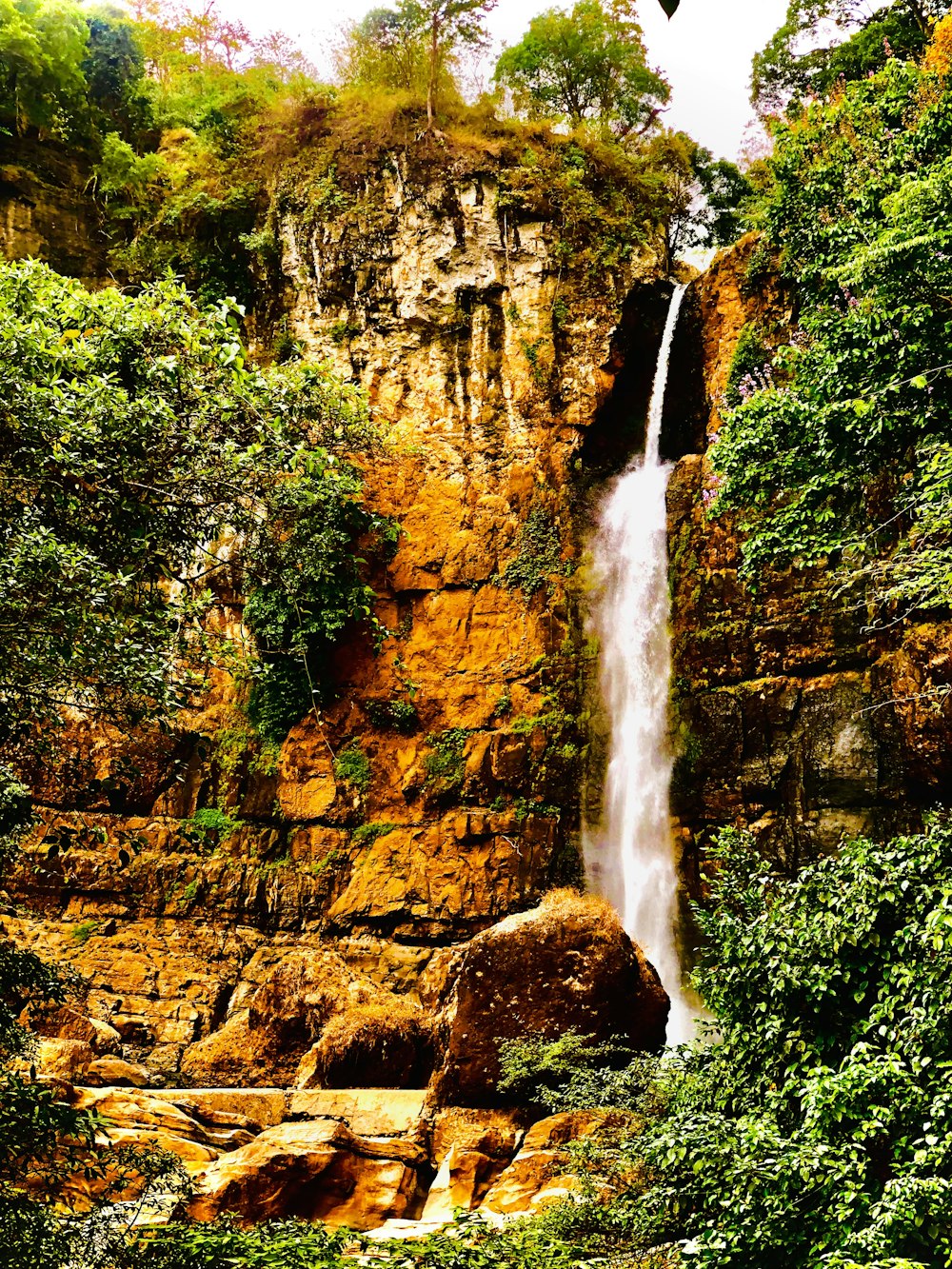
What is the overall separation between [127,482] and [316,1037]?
1030 centimetres

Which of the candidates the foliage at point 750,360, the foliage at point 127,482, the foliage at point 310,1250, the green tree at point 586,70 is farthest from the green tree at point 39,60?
the foliage at point 310,1250

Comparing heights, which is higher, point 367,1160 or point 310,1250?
point 310,1250

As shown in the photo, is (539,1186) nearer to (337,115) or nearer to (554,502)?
(554,502)

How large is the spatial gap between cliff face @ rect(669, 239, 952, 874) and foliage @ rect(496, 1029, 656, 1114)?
603cm

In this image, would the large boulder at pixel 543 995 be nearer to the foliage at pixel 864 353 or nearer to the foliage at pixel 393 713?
the foliage at pixel 864 353

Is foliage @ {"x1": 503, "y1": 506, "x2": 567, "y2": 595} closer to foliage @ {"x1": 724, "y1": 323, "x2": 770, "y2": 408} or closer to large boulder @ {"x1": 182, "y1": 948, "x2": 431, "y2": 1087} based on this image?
foliage @ {"x1": 724, "y1": 323, "x2": 770, "y2": 408}

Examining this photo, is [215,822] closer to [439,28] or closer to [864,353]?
[864,353]

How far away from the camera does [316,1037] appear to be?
13375mm

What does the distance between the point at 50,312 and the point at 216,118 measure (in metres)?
21.4

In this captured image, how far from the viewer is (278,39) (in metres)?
26.6

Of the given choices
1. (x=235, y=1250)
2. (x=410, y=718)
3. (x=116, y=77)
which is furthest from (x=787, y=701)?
(x=116, y=77)

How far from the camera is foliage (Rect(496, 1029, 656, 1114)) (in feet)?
28.1

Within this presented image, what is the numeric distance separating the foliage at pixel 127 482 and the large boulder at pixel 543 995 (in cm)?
535

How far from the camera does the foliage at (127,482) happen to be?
508cm
